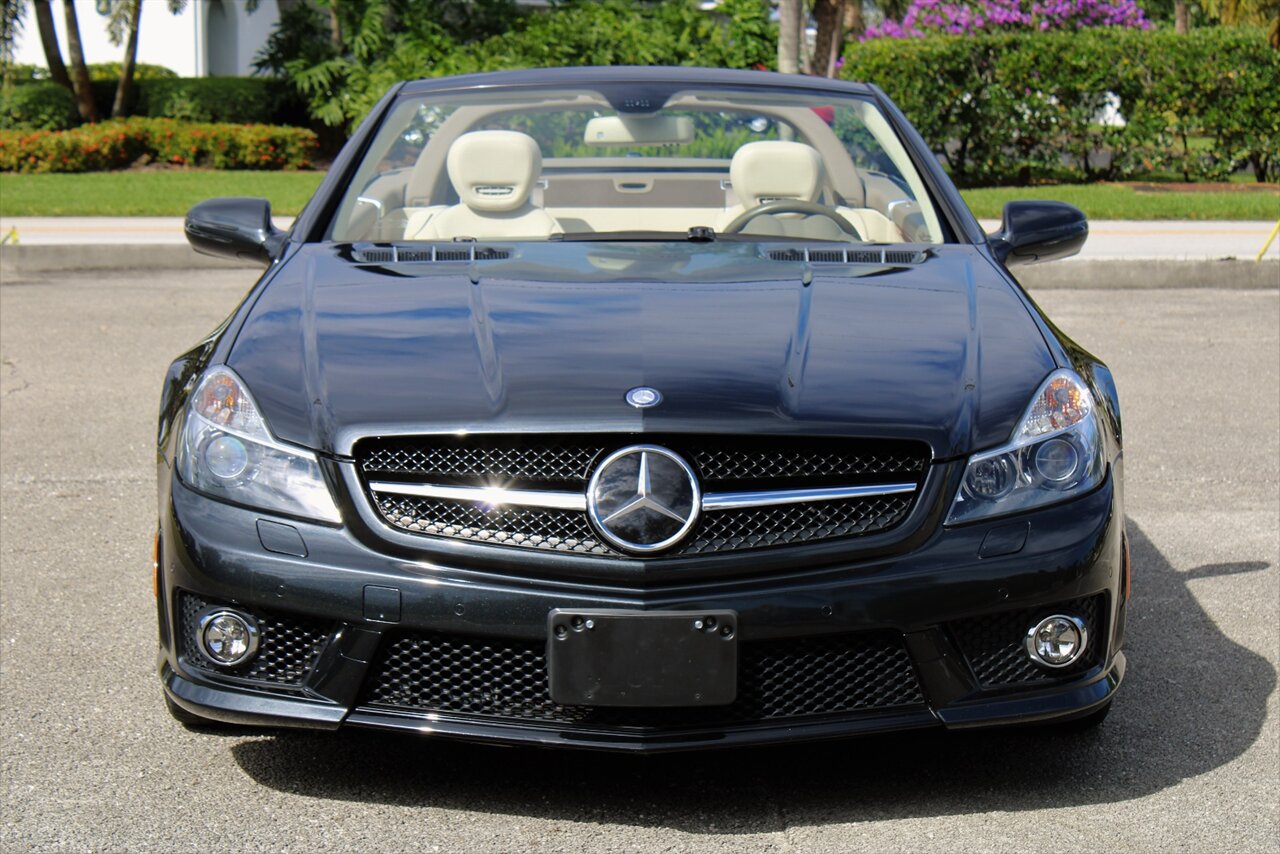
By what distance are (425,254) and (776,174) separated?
46.4 inches

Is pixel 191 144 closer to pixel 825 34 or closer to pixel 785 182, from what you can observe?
pixel 825 34

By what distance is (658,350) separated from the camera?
3377 mm

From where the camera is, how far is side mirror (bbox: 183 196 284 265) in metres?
4.50

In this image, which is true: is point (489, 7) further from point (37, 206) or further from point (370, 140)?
point (370, 140)

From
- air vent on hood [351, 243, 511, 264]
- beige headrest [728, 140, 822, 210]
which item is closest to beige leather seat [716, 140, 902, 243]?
beige headrest [728, 140, 822, 210]

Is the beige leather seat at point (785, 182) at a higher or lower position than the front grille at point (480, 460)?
higher

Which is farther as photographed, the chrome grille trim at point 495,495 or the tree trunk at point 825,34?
the tree trunk at point 825,34

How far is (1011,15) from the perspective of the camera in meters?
23.2

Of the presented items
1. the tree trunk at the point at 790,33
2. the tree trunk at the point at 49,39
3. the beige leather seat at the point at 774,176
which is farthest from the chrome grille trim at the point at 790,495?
the tree trunk at the point at 49,39

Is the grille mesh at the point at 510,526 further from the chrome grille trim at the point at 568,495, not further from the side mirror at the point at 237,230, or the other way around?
the side mirror at the point at 237,230

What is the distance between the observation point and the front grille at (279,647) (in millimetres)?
3170

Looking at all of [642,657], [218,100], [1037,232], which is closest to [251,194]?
[218,100]

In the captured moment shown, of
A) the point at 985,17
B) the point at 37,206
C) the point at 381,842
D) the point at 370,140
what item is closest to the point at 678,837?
the point at 381,842

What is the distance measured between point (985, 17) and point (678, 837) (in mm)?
21319
